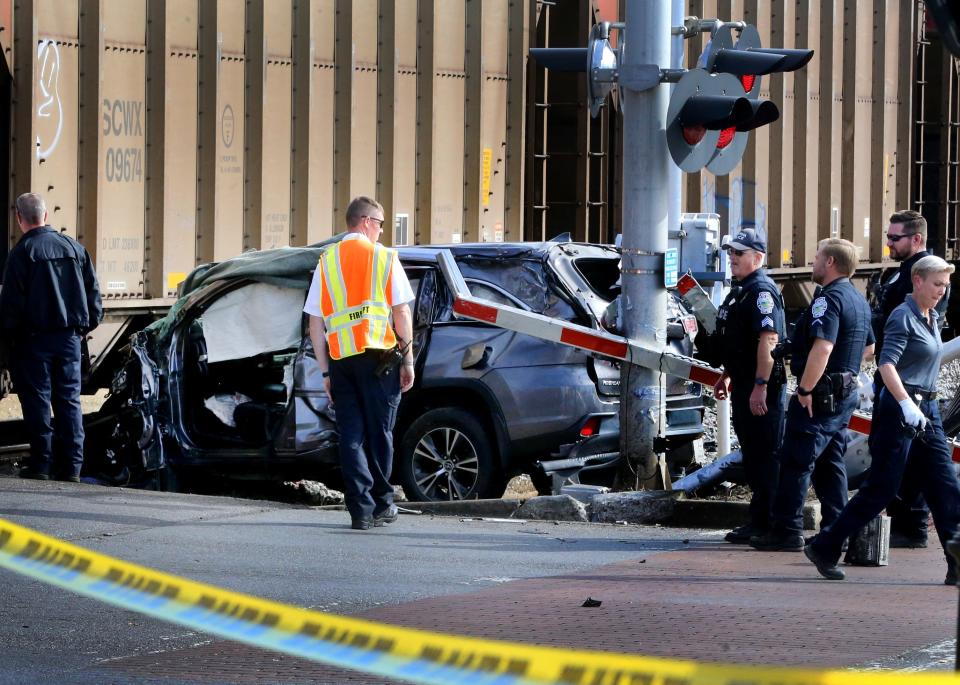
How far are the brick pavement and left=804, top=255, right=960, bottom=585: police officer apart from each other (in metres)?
0.23

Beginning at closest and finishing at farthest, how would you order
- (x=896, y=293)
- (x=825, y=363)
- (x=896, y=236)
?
(x=825, y=363) < (x=896, y=293) < (x=896, y=236)

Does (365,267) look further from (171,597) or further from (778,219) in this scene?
(778,219)

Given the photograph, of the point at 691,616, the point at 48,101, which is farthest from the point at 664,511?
the point at 48,101

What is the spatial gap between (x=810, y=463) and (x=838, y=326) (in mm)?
659

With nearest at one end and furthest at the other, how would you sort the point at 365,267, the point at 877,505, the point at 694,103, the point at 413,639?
1. the point at 413,639
2. the point at 877,505
3. the point at 365,267
4. the point at 694,103

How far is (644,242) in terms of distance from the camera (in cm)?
1000

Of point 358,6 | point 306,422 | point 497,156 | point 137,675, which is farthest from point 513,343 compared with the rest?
point 497,156

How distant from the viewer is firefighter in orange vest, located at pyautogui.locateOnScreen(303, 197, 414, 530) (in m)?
8.67

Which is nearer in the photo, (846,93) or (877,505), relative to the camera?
(877,505)

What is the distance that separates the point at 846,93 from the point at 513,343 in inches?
536

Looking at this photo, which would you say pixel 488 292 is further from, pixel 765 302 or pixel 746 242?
pixel 765 302

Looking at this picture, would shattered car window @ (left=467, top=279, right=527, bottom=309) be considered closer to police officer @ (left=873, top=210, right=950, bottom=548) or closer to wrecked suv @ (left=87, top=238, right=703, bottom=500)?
wrecked suv @ (left=87, top=238, right=703, bottom=500)

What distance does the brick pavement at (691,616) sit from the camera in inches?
226

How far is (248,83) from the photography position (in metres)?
13.9
